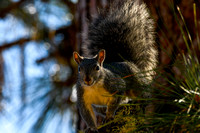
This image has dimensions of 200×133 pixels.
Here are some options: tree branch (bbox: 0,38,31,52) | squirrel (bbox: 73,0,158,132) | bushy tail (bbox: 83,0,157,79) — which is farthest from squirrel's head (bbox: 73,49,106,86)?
tree branch (bbox: 0,38,31,52)

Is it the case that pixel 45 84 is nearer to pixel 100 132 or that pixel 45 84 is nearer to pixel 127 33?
pixel 127 33

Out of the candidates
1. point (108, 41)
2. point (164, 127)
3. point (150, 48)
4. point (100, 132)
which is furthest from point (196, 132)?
point (108, 41)

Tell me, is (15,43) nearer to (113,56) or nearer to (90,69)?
(113,56)

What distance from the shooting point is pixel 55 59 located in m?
2.08

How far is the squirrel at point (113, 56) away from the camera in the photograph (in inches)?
37.2

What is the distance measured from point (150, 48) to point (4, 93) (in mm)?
1220

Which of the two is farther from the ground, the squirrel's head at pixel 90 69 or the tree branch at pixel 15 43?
the squirrel's head at pixel 90 69

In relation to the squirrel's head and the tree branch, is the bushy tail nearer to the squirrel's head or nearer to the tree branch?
the squirrel's head

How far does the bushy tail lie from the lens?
1.11m

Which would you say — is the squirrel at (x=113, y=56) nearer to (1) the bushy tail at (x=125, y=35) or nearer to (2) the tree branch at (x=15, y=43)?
(1) the bushy tail at (x=125, y=35)

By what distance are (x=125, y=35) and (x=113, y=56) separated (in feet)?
0.32

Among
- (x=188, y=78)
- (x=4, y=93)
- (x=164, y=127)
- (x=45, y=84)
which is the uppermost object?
(x=188, y=78)

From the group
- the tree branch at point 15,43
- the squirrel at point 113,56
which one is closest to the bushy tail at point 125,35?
the squirrel at point 113,56

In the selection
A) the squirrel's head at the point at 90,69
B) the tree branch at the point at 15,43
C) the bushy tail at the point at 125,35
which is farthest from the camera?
the tree branch at the point at 15,43
